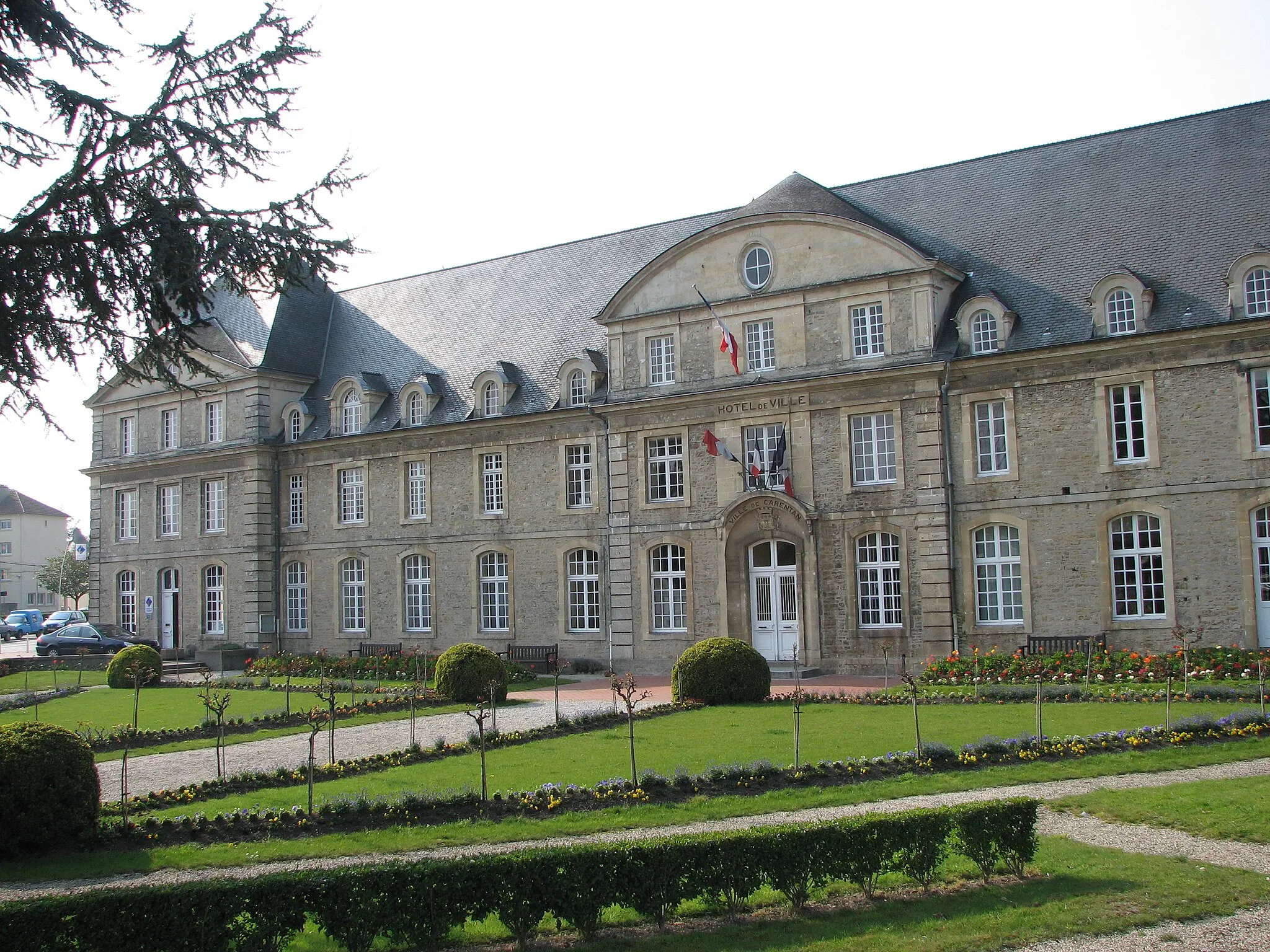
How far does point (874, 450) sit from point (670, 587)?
19.6 ft

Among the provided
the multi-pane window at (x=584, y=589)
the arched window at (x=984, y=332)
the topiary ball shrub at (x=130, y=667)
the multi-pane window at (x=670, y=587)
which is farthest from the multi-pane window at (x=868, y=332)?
the topiary ball shrub at (x=130, y=667)

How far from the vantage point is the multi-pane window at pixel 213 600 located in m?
36.9

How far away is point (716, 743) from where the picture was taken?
15672 mm

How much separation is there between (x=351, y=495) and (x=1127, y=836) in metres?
27.8

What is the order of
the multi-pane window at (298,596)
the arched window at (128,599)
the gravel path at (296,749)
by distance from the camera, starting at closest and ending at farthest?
1. the gravel path at (296,749)
2. the multi-pane window at (298,596)
3. the arched window at (128,599)

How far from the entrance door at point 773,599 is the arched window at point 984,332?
593 centimetres

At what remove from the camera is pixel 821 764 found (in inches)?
516

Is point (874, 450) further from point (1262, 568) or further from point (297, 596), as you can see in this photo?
point (297, 596)

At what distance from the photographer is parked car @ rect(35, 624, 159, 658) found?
37812mm

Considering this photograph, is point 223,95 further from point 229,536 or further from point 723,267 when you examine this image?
point 229,536

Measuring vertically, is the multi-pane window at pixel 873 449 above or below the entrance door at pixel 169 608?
above

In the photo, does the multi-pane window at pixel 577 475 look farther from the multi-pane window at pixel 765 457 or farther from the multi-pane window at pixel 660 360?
the multi-pane window at pixel 765 457

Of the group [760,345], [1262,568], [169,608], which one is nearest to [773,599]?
[760,345]

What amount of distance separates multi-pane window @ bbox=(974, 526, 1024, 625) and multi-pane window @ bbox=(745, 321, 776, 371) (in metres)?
6.09
